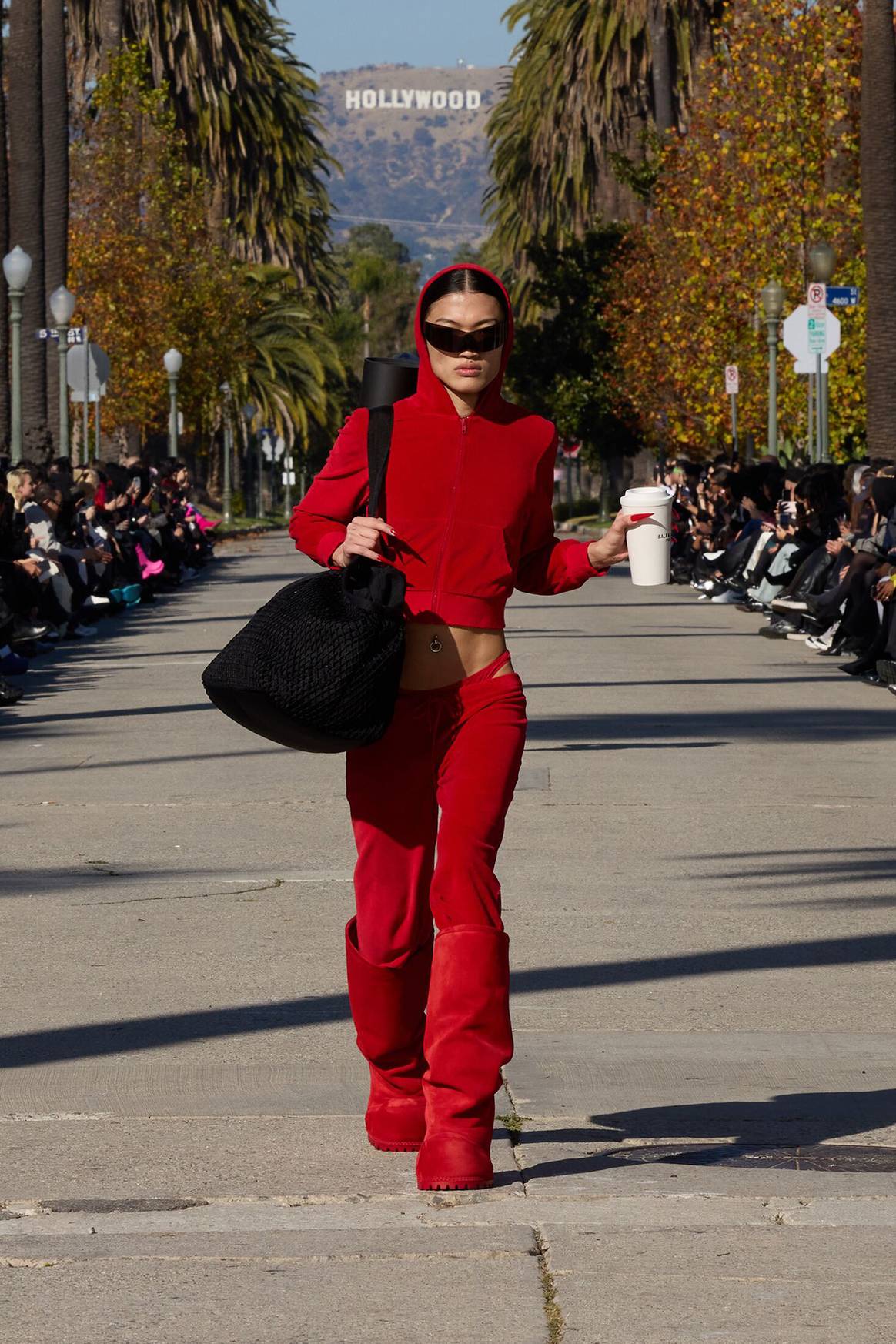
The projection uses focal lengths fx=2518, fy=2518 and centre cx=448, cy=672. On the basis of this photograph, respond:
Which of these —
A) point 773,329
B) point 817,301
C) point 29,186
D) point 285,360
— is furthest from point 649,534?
point 285,360

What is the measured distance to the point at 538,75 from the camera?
7362 cm

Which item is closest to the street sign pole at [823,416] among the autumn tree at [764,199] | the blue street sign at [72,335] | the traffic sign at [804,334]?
the traffic sign at [804,334]

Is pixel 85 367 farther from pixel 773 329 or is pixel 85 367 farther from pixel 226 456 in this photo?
pixel 226 456

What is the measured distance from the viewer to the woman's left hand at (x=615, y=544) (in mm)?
5801

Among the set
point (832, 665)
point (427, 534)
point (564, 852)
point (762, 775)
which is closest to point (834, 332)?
point (832, 665)

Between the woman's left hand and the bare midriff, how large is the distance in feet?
1.28

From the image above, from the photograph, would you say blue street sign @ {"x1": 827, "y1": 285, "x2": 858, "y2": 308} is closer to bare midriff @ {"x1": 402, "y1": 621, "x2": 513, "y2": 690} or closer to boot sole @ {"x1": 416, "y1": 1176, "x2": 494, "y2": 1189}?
bare midriff @ {"x1": 402, "y1": 621, "x2": 513, "y2": 690}

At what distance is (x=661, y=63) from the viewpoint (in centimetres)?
5953

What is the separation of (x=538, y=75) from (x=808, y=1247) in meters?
71.2

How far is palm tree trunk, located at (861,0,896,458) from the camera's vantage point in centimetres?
2956

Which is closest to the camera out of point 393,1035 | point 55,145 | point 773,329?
point 393,1035

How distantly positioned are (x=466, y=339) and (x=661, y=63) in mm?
55808

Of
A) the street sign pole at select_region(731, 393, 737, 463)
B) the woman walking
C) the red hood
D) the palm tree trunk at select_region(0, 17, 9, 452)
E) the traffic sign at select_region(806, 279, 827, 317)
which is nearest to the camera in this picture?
the woman walking

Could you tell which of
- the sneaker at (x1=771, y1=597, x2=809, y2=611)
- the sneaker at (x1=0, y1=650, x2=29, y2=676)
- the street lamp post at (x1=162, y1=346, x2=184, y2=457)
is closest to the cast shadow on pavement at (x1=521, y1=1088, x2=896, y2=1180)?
the sneaker at (x1=0, y1=650, x2=29, y2=676)
